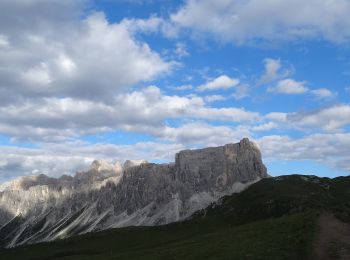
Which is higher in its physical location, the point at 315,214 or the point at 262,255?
the point at 315,214

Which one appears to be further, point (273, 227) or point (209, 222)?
point (209, 222)

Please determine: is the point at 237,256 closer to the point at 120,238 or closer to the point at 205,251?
the point at 205,251

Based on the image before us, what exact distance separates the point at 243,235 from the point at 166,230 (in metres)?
134

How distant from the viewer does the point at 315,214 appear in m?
65.6

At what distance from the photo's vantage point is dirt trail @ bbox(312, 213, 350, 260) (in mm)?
45156

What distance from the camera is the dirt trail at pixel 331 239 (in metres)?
45.2

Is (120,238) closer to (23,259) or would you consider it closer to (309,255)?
(23,259)

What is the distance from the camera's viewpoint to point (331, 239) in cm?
5053

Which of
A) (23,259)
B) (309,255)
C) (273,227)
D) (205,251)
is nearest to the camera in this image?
(309,255)

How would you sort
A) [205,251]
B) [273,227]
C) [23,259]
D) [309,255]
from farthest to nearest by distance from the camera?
[23,259]
[273,227]
[205,251]
[309,255]

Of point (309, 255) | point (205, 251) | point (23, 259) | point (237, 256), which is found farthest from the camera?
point (23, 259)

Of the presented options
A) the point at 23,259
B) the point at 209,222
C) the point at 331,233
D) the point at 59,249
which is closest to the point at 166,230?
the point at 209,222

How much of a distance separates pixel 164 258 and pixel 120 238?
431 ft

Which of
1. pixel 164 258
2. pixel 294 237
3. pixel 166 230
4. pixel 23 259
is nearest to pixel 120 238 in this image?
pixel 166 230
